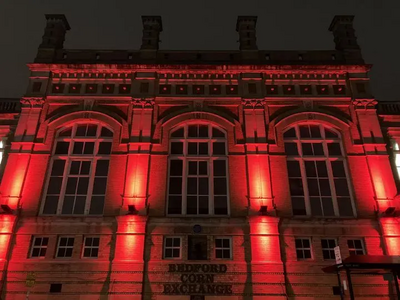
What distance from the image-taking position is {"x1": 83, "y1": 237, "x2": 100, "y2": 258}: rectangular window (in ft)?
54.8

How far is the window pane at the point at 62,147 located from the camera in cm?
1932

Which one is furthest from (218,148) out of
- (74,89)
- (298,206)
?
(74,89)

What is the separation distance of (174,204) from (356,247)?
27.9 ft

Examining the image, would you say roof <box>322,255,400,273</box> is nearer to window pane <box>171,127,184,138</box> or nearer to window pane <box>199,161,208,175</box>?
window pane <box>199,161,208,175</box>

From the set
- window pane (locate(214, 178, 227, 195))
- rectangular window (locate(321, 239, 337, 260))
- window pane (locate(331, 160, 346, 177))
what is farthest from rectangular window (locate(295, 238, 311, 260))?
window pane (locate(214, 178, 227, 195))

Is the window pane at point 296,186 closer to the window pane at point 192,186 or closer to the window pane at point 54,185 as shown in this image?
the window pane at point 192,186

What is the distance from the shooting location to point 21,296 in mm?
15758

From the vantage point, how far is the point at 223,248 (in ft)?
55.3

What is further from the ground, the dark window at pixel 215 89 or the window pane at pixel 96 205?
the dark window at pixel 215 89

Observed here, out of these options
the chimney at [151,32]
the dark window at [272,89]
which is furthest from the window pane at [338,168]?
the chimney at [151,32]

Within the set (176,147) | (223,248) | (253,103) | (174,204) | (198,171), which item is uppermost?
(253,103)

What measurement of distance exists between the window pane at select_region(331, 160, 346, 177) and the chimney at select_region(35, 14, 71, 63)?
54.5ft

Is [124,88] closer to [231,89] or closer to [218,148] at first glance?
[231,89]

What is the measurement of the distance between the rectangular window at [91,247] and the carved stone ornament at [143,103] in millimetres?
7214
